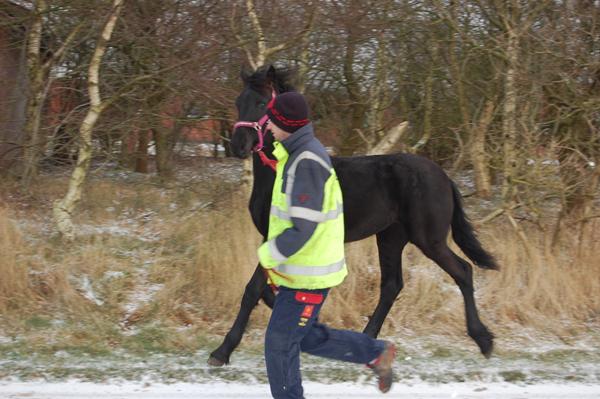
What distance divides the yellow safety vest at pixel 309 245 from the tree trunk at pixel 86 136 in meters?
3.97

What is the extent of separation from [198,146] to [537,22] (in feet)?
15.2

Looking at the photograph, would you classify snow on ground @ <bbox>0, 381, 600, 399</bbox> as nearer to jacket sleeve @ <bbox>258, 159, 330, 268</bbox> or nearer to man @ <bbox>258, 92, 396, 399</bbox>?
man @ <bbox>258, 92, 396, 399</bbox>

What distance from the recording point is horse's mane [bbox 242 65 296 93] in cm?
431

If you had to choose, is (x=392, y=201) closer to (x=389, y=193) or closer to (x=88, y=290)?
(x=389, y=193)

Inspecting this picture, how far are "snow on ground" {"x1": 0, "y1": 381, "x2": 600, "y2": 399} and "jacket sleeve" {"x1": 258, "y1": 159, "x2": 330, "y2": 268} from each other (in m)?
1.51

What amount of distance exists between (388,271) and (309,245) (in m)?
1.99

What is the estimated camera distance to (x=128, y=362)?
183 inches

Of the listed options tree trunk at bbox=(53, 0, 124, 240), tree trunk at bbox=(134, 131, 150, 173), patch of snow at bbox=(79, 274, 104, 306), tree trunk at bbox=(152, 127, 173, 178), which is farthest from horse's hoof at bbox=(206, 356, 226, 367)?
tree trunk at bbox=(152, 127, 173, 178)

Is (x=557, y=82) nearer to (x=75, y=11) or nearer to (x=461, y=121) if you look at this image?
(x=461, y=121)

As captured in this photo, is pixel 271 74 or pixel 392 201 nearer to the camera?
pixel 271 74

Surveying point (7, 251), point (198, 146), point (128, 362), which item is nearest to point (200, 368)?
point (128, 362)

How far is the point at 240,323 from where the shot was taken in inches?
168

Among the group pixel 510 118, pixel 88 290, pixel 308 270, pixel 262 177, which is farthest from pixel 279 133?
Answer: pixel 510 118

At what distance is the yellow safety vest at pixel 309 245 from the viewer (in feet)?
9.87
